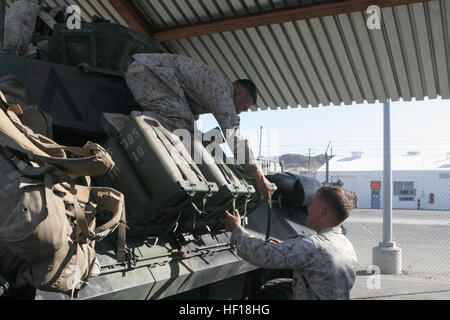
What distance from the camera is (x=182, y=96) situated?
4.18m

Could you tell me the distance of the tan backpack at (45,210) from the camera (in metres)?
2.12

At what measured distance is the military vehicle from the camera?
10.4ft

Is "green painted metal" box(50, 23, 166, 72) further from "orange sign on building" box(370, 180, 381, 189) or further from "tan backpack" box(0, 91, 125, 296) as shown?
"orange sign on building" box(370, 180, 381, 189)

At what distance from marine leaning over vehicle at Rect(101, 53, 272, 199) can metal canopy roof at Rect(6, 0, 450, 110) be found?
8.88 ft

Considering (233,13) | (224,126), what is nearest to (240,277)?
(224,126)

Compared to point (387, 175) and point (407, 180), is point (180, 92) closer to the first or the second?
point (387, 175)

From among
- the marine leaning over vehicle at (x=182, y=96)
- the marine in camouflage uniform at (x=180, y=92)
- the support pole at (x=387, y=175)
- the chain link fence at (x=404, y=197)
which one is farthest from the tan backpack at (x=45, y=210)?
the chain link fence at (x=404, y=197)

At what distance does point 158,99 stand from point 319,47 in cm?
366

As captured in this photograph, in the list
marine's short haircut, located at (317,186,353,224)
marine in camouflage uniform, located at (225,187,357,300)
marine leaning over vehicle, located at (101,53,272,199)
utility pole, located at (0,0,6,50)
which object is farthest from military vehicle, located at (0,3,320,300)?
marine's short haircut, located at (317,186,353,224)

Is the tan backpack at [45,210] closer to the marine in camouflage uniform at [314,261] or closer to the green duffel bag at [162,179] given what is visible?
the green duffel bag at [162,179]

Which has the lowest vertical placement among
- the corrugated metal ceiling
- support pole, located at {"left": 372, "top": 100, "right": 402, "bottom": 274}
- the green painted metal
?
support pole, located at {"left": 372, "top": 100, "right": 402, "bottom": 274}

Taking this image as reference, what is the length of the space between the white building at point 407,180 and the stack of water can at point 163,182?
2224cm

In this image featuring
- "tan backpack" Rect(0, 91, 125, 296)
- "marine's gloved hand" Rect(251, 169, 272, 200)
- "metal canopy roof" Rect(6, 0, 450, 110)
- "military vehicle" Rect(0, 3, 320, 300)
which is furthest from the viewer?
"metal canopy roof" Rect(6, 0, 450, 110)

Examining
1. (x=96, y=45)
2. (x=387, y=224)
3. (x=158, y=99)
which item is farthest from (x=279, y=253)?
(x=387, y=224)
